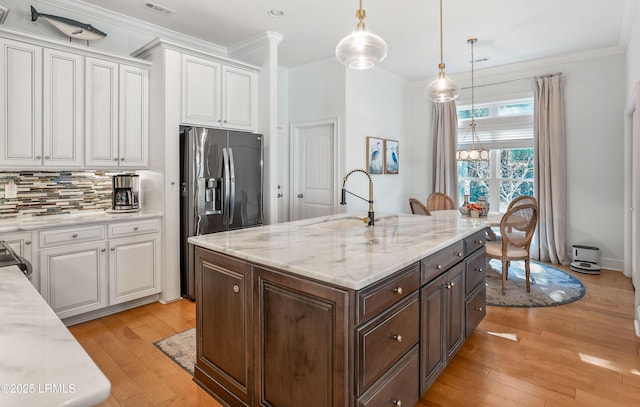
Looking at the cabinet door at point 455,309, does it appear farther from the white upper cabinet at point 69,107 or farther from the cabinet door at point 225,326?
the white upper cabinet at point 69,107

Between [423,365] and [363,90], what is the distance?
4214 mm

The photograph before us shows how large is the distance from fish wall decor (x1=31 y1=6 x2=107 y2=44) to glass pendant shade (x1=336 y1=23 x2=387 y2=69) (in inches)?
104

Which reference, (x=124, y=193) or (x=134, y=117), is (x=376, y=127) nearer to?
(x=134, y=117)

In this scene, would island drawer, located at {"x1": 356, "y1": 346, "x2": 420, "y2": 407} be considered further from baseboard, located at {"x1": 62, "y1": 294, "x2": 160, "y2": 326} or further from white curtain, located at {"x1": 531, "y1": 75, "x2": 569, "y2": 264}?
white curtain, located at {"x1": 531, "y1": 75, "x2": 569, "y2": 264}

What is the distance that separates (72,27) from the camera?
332 centimetres

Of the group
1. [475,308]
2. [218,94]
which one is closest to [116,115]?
[218,94]

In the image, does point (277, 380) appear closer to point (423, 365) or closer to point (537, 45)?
point (423, 365)

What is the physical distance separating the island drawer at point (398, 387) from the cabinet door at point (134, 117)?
314 cm

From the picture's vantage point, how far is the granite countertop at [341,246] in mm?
1514

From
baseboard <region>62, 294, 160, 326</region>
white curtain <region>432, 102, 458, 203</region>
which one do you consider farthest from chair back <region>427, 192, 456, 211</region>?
baseboard <region>62, 294, 160, 326</region>

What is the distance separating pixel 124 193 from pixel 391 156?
13.4 ft

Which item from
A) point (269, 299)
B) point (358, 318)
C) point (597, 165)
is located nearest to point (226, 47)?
point (269, 299)

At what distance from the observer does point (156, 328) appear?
3006 millimetres

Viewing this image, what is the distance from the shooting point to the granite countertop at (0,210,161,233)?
2.73m
